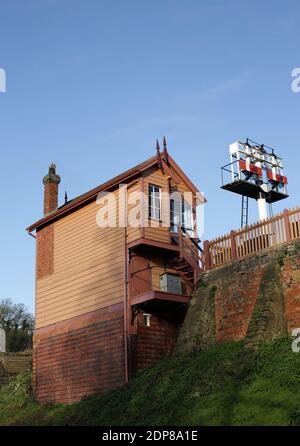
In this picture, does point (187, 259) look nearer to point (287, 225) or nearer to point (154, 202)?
point (154, 202)

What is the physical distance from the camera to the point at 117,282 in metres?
25.2

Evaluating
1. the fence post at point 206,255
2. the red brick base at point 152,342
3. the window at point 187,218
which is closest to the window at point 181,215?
the window at point 187,218

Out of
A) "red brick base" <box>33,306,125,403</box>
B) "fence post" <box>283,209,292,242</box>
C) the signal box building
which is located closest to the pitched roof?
the signal box building

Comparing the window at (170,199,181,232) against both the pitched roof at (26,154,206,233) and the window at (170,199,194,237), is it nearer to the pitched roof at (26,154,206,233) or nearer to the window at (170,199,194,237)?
the window at (170,199,194,237)

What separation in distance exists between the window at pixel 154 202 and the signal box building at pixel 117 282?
0.15 ft

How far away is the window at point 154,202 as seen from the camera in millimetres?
26203

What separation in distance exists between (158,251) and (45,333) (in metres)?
7.68

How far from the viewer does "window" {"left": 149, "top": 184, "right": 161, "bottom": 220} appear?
86.0ft

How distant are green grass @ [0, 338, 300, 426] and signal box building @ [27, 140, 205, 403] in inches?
65.0

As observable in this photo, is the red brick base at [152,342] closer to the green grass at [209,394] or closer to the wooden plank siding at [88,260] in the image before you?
the green grass at [209,394]

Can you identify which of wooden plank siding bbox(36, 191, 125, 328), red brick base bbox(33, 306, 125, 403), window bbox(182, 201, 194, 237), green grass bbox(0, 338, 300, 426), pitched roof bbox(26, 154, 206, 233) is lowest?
green grass bbox(0, 338, 300, 426)

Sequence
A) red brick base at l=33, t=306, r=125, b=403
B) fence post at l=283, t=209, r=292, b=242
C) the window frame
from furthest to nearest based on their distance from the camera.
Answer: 1. the window frame
2. red brick base at l=33, t=306, r=125, b=403
3. fence post at l=283, t=209, r=292, b=242

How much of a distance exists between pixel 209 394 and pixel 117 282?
315 inches
